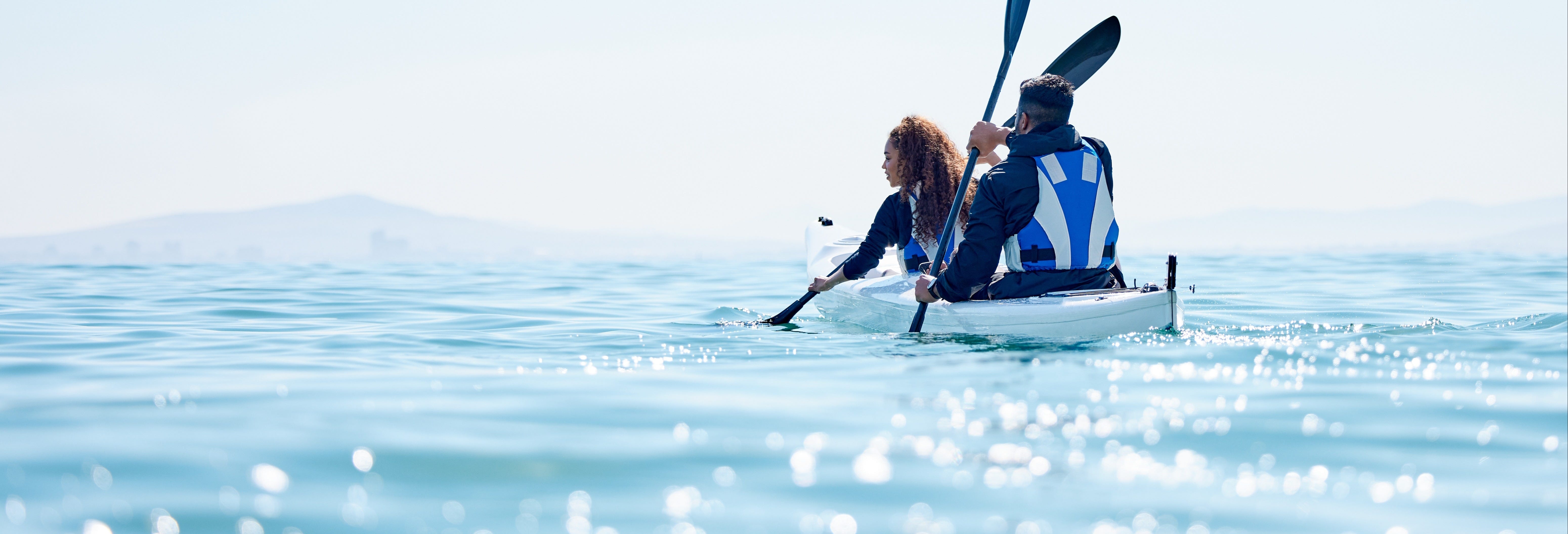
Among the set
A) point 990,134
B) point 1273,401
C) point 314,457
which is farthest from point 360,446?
point 990,134

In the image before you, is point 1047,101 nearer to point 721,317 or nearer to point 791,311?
point 791,311

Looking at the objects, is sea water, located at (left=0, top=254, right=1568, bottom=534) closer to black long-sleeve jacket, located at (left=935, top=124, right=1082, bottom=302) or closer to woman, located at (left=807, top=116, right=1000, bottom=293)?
black long-sleeve jacket, located at (left=935, top=124, right=1082, bottom=302)

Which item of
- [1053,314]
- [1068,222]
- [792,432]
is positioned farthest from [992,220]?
[792,432]

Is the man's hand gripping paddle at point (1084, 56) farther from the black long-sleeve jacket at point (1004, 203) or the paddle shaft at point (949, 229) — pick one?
the black long-sleeve jacket at point (1004, 203)

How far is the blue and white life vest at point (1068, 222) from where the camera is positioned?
5.36 metres

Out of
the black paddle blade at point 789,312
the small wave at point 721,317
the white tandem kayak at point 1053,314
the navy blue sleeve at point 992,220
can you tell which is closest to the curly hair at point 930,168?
the white tandem kayak at point 1053,314

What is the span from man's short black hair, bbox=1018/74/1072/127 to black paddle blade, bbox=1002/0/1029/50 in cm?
182

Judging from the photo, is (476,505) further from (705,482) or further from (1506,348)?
(1506,348)

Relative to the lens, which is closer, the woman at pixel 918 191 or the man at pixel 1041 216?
the man at pixel 1041 216

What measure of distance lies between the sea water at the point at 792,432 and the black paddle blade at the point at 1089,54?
74.2 inches

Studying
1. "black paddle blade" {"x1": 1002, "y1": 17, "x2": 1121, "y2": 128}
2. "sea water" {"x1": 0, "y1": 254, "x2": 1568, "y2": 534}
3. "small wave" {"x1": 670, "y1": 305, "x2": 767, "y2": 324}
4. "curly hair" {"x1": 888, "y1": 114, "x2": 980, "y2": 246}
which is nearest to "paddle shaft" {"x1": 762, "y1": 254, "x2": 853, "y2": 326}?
"small wave" {"x1": 670, "y1": 305, "x2": 767, "y2": 324}

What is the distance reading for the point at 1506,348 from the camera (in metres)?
4.96

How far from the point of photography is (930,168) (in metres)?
6.40

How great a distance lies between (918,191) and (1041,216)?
3.86ft
